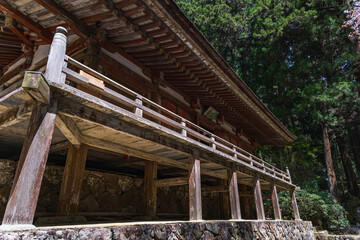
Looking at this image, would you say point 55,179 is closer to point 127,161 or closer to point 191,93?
point 127,161

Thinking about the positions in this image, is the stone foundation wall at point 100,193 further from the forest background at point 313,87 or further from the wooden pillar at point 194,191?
the forest background at point 313,87

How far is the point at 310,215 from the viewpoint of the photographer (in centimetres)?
1419

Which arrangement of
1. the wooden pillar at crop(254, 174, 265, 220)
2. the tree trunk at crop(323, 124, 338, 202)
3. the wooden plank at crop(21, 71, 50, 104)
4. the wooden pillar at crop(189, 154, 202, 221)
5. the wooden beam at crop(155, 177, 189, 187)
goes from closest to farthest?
the wooden plank at crop(21, 71, 50, 104) → the wooden pillar at crop(189, 154, 202, 221) → the wooden beam at crop(155, 177, 189, 187) → the wooden pillar at crop(254, 174, 265, 220) → the tree trunk at crop(323, 124, 338, 202)

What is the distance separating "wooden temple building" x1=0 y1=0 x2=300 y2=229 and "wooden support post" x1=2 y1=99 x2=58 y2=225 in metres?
0.01

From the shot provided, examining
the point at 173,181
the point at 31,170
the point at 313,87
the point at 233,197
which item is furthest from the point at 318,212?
the point at 31,170

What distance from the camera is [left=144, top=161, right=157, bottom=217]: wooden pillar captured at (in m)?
6.82

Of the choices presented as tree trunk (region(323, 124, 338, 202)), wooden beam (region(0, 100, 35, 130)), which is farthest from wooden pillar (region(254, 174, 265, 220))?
tree trunk (region(323, 124, 338, 202))

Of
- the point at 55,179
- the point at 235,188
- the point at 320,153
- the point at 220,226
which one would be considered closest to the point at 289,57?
the point at 320,153

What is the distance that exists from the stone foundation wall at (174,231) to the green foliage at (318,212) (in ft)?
17.0

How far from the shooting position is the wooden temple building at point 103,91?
3.47m

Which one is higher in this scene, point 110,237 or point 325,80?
point 325,80

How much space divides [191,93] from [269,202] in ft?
31.9

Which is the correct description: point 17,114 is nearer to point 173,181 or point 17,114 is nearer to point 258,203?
point 173,181

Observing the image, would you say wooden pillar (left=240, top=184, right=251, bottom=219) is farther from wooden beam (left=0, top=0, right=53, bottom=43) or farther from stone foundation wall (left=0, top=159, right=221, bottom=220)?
wooden beam (left=0, top=0, right=53, bottom=43)
